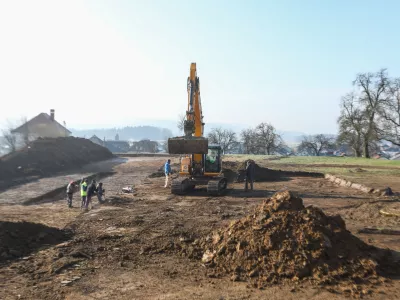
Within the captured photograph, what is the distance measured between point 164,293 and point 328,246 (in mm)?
3543

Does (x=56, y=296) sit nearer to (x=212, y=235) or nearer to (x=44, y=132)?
(x=212, y=235)

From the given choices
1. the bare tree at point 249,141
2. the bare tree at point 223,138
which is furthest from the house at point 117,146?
the bare tree at point 249,141

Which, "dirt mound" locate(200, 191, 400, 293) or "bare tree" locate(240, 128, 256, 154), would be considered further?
"bare tree" locate(240, 128, 256, 154)

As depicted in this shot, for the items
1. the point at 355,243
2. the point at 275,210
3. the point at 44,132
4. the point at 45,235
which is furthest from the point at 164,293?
the point at 44,132

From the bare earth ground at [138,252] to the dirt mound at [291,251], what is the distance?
352mm

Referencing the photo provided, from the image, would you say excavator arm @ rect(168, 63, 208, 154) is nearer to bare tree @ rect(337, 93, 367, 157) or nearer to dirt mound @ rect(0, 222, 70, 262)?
dirt mound @ rect(0, 222, 70, 262)

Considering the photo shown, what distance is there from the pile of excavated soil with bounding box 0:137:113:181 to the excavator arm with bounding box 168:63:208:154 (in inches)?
644

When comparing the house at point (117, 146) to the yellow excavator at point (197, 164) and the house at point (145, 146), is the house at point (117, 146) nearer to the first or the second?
the house at point (145, 146)

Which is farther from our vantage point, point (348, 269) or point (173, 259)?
point (173, 259)

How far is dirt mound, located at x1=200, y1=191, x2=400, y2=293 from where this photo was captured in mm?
7016

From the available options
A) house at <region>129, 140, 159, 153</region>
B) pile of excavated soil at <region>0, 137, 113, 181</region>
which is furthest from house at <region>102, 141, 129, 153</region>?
pile of excavated soil at <region>0, 137, 113, 181</region>

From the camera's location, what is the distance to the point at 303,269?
7.02 metres

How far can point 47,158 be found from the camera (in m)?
35.2

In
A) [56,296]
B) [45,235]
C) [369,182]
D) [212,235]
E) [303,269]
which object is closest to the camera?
[56,296]
